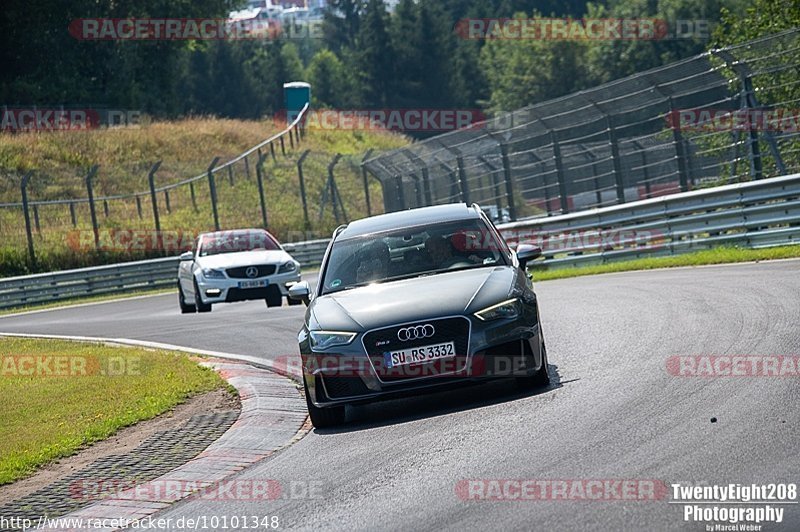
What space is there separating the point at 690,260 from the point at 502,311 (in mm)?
10897

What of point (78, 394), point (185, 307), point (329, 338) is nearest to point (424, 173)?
point (185, 307)

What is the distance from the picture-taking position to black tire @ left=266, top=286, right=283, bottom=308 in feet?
71.5

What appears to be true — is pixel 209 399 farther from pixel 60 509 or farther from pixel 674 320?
pixel 674 320

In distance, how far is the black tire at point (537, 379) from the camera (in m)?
9.27

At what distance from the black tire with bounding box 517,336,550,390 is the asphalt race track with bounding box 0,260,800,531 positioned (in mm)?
Answer: 85

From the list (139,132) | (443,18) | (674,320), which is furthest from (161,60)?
(674,320)

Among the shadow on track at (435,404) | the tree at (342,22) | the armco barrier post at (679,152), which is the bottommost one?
the shadow on track at (435,404)

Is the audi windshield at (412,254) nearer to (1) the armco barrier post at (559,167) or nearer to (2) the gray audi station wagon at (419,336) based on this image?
(2) the gray audi station wagon at (419,336)

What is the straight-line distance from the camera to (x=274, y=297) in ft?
72.0

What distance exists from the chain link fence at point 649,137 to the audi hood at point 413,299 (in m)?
10.4

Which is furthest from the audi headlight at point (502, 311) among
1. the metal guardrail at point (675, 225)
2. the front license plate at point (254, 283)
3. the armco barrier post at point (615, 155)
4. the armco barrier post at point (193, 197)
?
the armco barrier post at point (193, 197)

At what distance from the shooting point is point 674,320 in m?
12.2

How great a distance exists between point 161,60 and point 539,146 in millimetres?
50702

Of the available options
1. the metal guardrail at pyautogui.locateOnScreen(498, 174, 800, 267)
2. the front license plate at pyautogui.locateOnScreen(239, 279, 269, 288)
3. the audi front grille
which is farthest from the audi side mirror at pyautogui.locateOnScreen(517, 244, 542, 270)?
the front license plate at pyautogui.locateOnScreen(239, 279, 269, 288)
